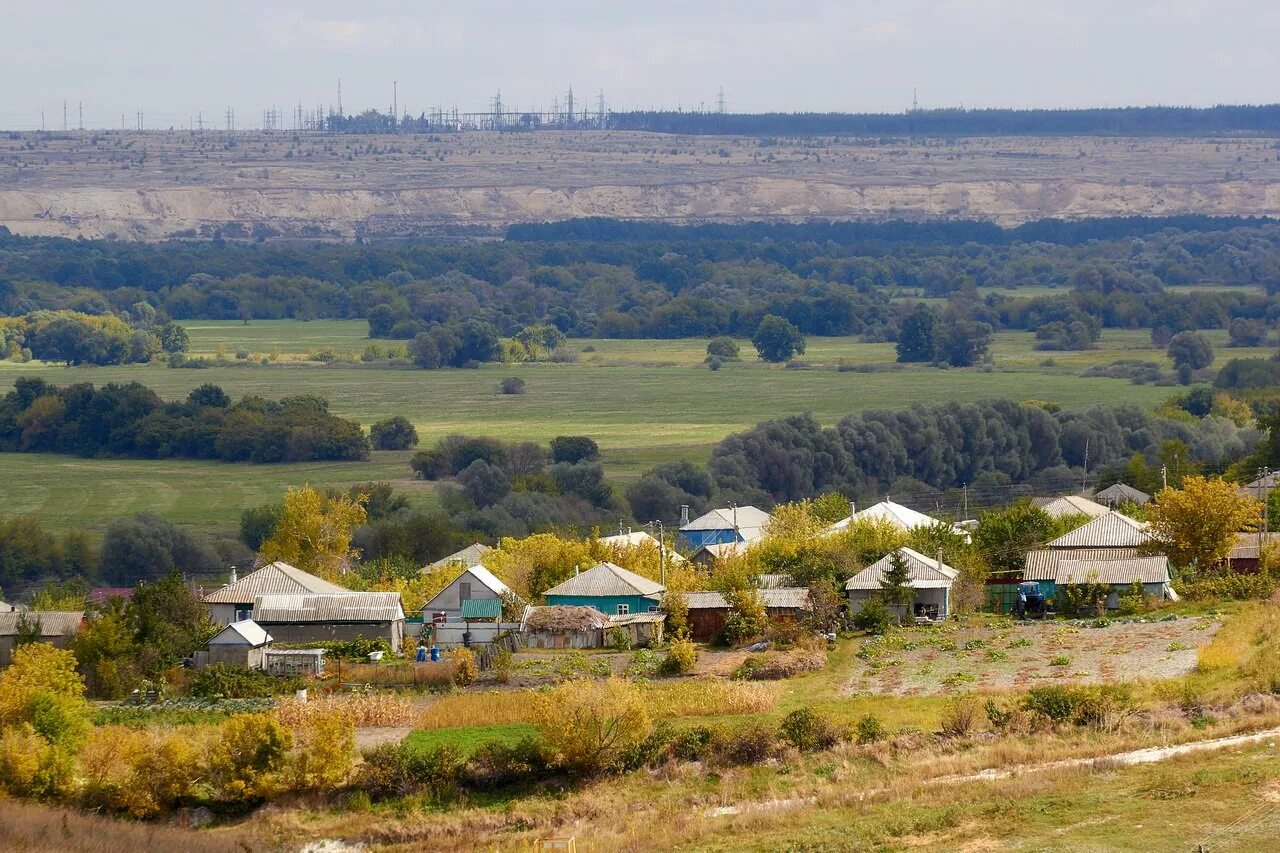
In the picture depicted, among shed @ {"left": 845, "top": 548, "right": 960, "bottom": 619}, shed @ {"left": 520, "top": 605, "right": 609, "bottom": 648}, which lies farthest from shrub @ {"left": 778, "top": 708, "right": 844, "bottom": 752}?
shed @ {"left": 845, "top": 548, "right": 960, "bottom": 619}

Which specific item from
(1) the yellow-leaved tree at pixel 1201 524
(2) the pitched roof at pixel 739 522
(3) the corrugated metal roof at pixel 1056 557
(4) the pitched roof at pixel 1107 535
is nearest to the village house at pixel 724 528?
(2) the pitched roof at pixel 739 522

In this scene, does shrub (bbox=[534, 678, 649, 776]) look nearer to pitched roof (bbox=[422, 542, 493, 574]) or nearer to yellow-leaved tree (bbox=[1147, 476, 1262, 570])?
yellow-leaved tree (bbox=[1147, 476, 1262, 570])

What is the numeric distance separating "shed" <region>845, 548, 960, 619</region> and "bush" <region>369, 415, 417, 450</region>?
43.5 meters

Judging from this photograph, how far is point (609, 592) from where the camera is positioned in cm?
4150

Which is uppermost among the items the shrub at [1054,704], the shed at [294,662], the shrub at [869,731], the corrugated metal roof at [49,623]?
the shrub at [1054,704]

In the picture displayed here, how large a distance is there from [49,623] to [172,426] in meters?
46.6

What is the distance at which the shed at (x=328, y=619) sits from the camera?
39.1 metres

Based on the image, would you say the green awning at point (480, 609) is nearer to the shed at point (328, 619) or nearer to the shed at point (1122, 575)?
the shed at point (328, 619)

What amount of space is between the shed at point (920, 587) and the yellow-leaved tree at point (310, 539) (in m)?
12.2

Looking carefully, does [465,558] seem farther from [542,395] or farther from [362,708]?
[542,395]

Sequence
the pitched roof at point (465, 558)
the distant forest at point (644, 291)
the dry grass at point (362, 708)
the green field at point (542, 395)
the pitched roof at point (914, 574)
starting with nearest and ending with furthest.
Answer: the dry grass at point (362, 708)
the pitched roof at point (914, 574)
the pitched roof at point (465, 558)
the green field at point (542, 395)
the distant forest at point (644, 291)

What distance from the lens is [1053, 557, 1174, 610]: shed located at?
4022 centimetres

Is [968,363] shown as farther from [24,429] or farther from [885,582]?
[885,582]

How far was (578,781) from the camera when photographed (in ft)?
93.8
